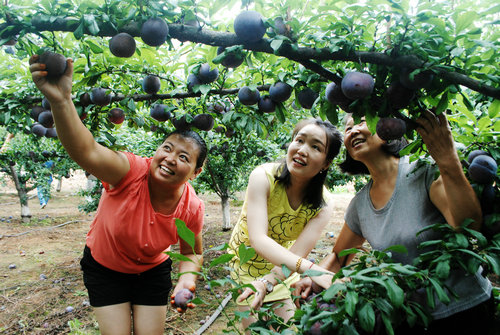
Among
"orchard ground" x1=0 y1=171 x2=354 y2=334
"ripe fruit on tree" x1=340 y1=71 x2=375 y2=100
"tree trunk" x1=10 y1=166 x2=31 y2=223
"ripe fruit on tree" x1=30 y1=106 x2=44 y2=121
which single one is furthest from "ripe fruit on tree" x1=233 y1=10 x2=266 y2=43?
"tree trunk" x1=10 y1=166 x2=31 y2=223

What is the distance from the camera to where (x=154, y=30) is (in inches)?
41.8

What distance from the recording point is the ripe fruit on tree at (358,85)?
1.07 m

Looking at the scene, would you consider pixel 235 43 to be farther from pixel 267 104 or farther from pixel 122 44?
pixel 267 104

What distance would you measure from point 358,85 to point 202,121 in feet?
3.84

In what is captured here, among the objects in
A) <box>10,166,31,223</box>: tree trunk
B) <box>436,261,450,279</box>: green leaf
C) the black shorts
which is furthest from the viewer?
<box>10,166,31,223</box>: tree trunk

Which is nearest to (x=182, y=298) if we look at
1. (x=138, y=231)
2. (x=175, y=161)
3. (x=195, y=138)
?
(x=138, y=231)

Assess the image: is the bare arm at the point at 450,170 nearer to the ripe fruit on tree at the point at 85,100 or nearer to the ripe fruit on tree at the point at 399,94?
the ripe fruit on tree at the point at 399,94

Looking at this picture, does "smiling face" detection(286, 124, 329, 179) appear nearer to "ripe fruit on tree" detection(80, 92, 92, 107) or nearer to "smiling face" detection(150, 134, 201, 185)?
"smiling face" detection(150, 134, 201, 185)

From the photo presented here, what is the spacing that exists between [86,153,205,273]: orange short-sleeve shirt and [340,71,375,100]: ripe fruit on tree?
126cm

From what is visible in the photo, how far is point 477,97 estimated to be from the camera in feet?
4.64

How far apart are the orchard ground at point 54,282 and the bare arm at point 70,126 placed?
0.78 m

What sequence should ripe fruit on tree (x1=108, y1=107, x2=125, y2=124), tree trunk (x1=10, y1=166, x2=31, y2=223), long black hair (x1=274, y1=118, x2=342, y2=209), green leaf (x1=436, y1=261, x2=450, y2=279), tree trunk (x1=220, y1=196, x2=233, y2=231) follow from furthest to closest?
tree trunk (x1=10, y1=166, x2=31, y2=223), tree trunk (x1=220, y1=196, x2=233, y2=231), ripe fruit on tree (x1=108, y1=107, x2=125, y2=124), long black hair (x1=274, y1=118, x2=342, y2=209), green leaf (x1=436, y1=261, x2=450, y2=279)

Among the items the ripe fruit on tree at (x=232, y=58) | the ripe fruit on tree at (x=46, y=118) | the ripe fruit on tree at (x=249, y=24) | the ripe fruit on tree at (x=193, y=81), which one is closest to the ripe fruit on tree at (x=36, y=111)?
the ripe fruit on tree at (x=46, y=118)

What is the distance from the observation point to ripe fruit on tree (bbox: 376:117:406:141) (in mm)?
1126
